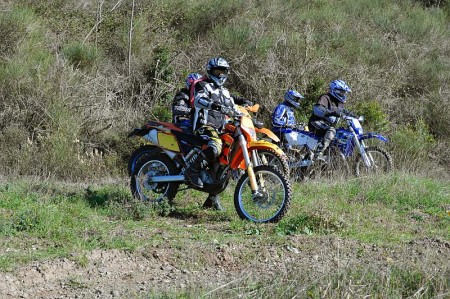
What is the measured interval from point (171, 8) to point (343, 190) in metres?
11.4

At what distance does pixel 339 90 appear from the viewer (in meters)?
13.7

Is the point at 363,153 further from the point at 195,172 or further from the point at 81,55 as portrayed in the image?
the point at 81,55

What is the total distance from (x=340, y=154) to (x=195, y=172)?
461cm

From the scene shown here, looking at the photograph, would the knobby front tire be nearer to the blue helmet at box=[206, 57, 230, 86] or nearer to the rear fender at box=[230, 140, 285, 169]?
the rear fender at box=[230, 140, 285, 169]

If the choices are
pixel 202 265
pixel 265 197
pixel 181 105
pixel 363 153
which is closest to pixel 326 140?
pixel 363 153

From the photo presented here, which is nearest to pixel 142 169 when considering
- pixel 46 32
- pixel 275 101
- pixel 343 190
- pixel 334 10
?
pixel 343 190

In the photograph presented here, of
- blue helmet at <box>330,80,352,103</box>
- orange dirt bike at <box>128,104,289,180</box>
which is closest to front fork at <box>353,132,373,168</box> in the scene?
blue helmet at <box>330,80,352,103</box>

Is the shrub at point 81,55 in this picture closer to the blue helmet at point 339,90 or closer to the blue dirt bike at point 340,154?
the blue dirt bike at point 340,154

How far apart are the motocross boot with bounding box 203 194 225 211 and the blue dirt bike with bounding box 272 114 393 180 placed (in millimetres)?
3217

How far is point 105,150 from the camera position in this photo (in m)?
16.1

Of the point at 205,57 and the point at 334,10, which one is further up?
the point at 334,10

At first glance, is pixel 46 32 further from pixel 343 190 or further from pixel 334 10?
pixel 343 190

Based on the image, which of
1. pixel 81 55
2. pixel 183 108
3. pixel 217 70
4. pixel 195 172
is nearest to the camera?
pixel 195 172

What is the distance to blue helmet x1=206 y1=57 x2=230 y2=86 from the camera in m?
9.66
